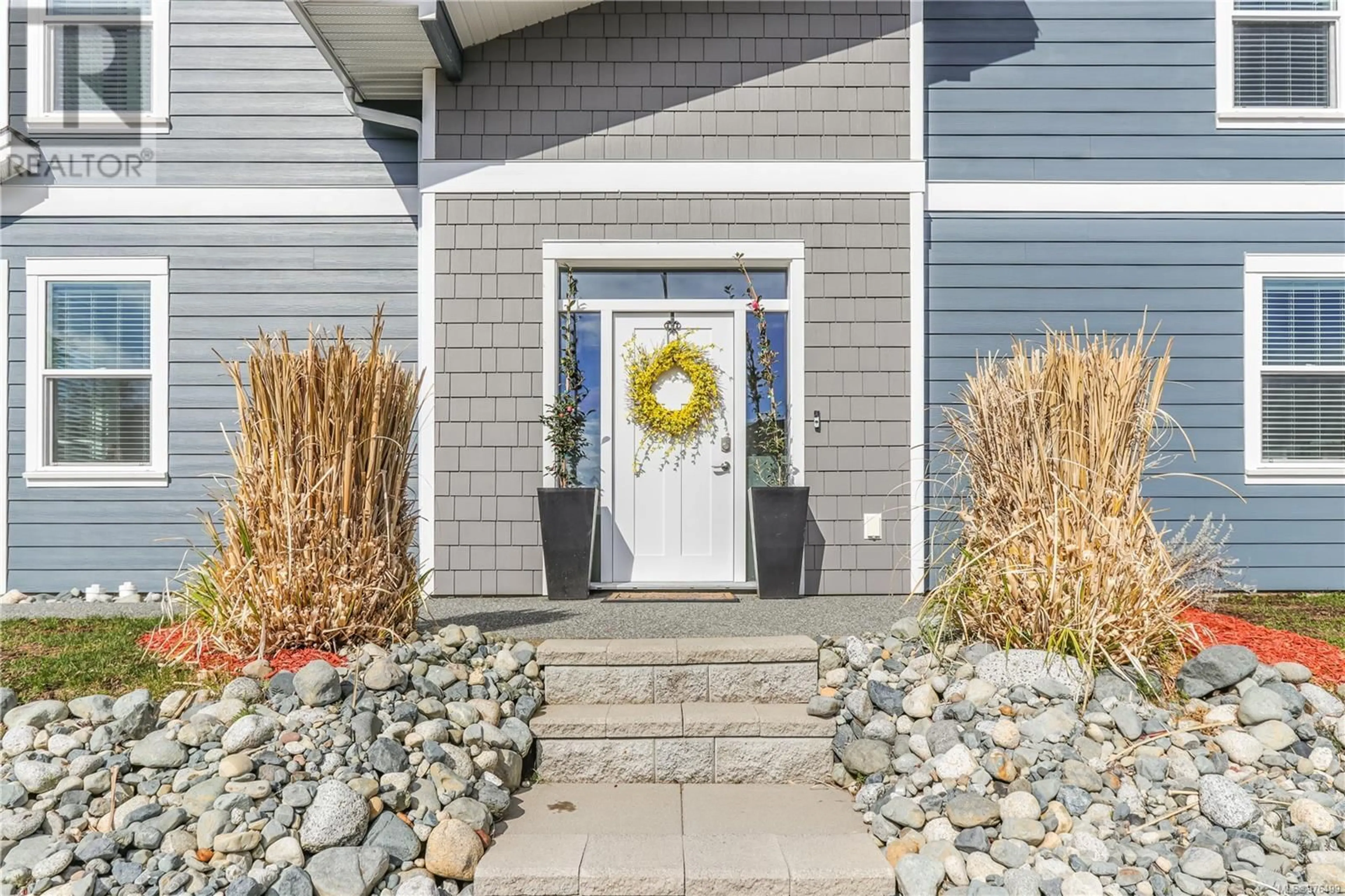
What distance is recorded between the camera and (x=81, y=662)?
3.17 m

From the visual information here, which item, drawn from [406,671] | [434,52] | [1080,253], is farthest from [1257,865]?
[434,52]

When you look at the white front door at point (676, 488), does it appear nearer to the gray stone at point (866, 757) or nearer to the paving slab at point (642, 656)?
the paving slab at point (642, 656)

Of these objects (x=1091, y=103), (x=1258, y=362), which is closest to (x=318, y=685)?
(x=1091, y=103)

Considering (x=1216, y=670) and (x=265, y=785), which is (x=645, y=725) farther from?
(x=1216, y=670)

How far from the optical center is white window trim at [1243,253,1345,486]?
499cm

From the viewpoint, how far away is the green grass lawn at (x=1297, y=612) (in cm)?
383

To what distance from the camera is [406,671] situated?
2.77 metres

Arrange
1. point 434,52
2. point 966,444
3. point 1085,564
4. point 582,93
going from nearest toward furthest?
1. point 1085,564
2. point 966,444
3. point 434,52
4. point 582,93

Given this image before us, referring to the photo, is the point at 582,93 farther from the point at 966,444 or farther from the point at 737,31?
the point at 966,444

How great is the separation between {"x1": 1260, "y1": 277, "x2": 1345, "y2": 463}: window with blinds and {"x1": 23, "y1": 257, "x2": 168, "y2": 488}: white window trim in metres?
7.17

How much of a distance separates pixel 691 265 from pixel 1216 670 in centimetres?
344

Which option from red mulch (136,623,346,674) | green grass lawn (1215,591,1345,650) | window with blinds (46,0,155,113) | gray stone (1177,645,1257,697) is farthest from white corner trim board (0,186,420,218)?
green grass lawn (1215,591,1345,650)

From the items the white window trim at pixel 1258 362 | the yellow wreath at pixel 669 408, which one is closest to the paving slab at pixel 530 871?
the yellow wreath at pixel 669 408

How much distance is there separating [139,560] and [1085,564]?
214 inches
